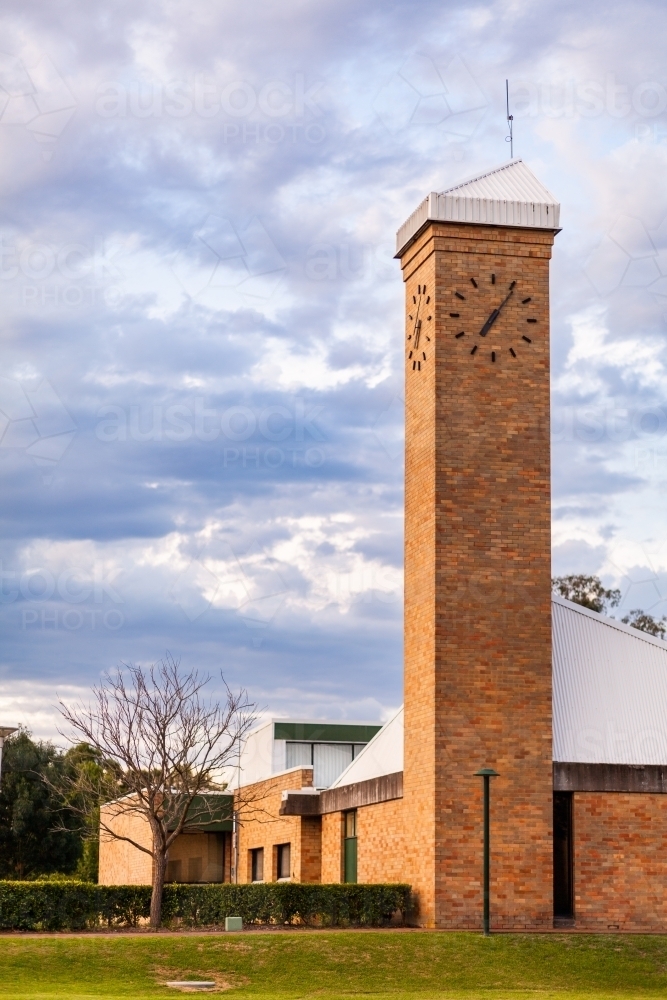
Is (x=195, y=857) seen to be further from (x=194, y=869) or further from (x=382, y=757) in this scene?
(x=382, y=757)

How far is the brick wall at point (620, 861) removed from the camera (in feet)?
84.7

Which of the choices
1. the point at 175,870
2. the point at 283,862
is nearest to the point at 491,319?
the point at 283,862

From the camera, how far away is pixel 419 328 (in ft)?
94.3

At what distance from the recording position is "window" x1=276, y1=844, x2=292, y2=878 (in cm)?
3731

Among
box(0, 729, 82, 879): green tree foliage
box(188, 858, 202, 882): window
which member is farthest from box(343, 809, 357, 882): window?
box(0, 729, 82, 879): green tree foliage

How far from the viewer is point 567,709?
2755cm

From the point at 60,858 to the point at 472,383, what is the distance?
143ft

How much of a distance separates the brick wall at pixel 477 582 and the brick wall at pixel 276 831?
26.8 feet

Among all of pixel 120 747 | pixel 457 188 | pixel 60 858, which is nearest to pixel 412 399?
pixel 457 188

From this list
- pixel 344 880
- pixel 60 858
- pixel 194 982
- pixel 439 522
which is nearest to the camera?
pixel 194 982

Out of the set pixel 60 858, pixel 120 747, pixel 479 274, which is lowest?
pixel 60 858

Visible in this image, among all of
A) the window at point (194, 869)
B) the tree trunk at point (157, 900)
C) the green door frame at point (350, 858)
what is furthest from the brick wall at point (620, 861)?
the window at point (194, 869)

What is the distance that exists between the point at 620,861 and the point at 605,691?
3.69 meters

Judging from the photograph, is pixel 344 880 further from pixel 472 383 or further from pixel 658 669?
pixel 472 383
